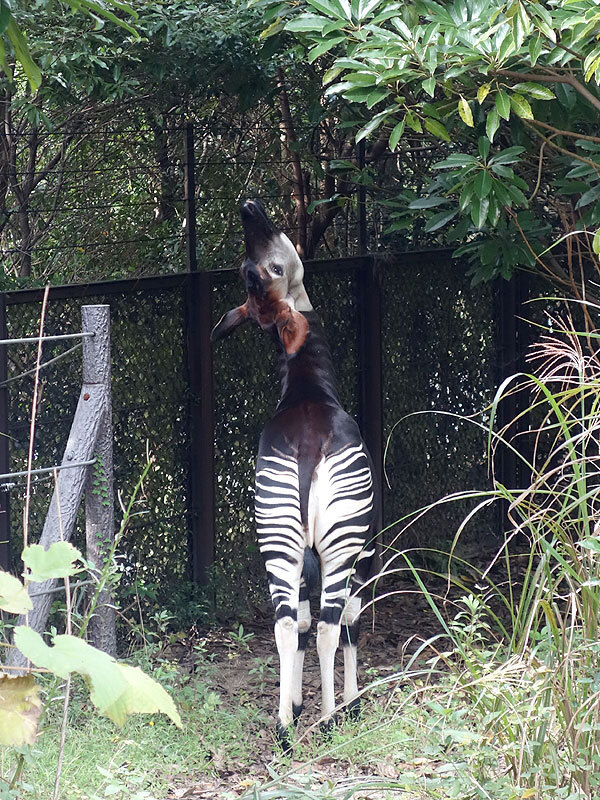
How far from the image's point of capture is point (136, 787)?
12.9 ft

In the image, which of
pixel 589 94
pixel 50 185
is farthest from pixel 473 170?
pixel 50 185

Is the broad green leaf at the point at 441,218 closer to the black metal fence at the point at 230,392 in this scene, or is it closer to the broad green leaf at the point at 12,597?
the black metal fence at the point at 230,392

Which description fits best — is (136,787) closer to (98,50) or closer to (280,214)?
(98,50)

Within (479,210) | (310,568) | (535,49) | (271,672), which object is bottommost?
(271,672)

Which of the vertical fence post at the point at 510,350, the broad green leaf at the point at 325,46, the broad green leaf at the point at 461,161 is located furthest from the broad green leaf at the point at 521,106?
the vertical fence post at the point at 510,350

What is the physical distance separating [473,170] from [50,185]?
367cm

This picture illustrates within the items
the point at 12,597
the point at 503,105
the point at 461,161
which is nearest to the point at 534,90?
the point at 503,105

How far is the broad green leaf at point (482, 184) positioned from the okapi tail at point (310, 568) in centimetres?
166

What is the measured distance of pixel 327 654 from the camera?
4566 mm

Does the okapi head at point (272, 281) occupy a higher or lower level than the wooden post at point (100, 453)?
higher

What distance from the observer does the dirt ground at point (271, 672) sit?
4.29m

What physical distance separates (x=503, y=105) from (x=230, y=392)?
2.72m

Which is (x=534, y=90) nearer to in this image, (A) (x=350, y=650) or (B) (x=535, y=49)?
(B) (x=535, y=49)

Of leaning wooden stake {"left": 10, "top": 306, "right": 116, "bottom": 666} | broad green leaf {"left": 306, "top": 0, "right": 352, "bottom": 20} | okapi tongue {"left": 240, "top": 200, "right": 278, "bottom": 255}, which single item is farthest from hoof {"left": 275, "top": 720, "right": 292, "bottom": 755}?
broad green leaf {"left": 306, "top": 0, "right": 352, "bottom": 20}
